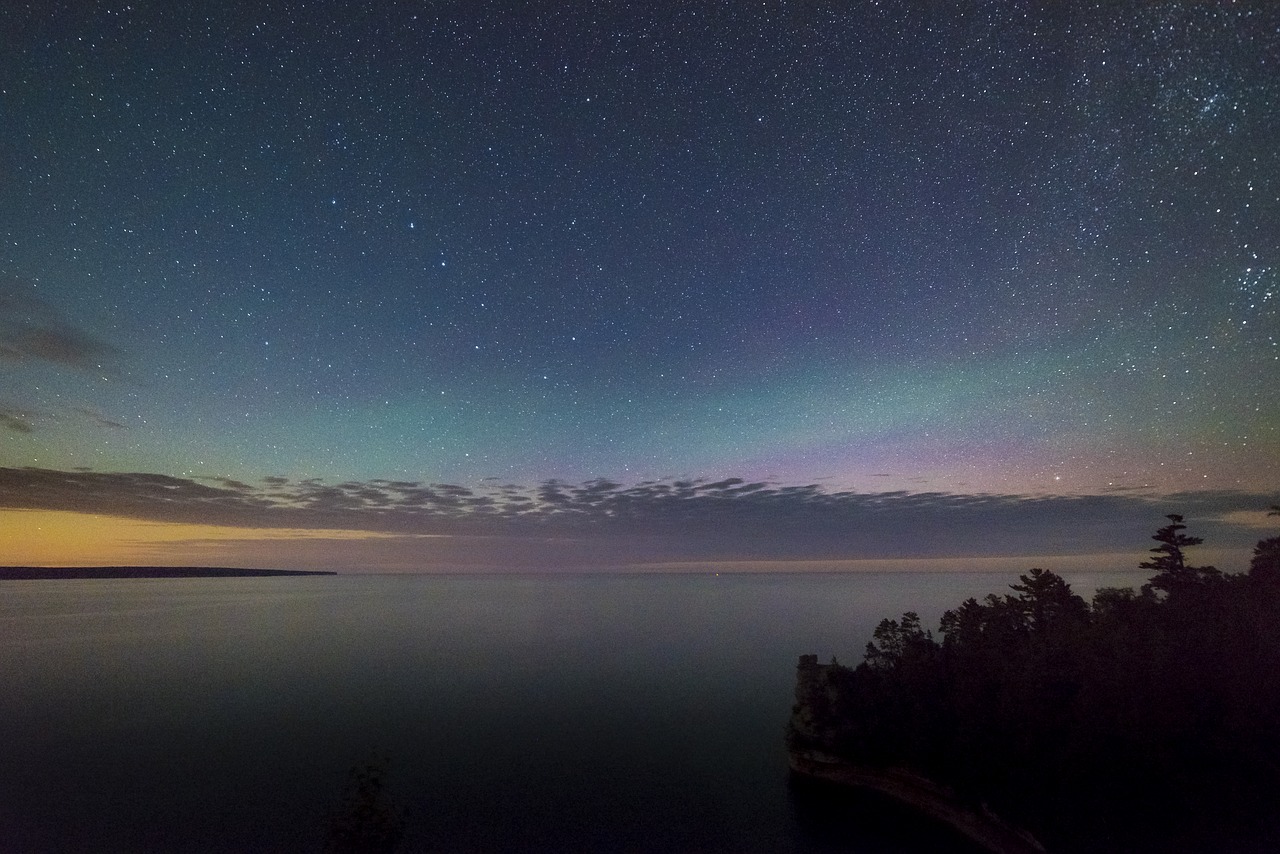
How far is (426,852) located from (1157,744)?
49.8 metres

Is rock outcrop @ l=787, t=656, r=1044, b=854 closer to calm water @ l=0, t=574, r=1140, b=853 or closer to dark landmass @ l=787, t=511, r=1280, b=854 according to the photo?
dark landmass @ l=787, t=511, r=1280, b=854

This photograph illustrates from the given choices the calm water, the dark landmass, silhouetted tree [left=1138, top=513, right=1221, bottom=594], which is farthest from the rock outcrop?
silhouetted tree [left=1138, top=513, right=1221, bottom=594]

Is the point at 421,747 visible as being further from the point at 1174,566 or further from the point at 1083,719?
the point at 1174,566

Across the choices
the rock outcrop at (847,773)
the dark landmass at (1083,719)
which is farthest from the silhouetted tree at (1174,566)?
the rock outcrop at (847,773)

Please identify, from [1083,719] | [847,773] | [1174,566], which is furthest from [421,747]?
[1174,566]

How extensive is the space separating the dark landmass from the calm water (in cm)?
485

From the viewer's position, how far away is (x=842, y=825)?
4428 cm

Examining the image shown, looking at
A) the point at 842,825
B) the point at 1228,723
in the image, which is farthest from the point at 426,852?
the point at 1228,723

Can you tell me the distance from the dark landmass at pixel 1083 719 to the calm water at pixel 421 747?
15.9 feet

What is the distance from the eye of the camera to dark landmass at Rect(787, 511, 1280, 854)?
34875 millimetres

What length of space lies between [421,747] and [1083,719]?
58.8 m

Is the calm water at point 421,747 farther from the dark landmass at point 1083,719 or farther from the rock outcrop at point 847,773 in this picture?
the dark landmass at point 1083,719

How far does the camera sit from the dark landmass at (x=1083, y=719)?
3488 cm

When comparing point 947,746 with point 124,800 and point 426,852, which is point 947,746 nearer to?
point 426,852
